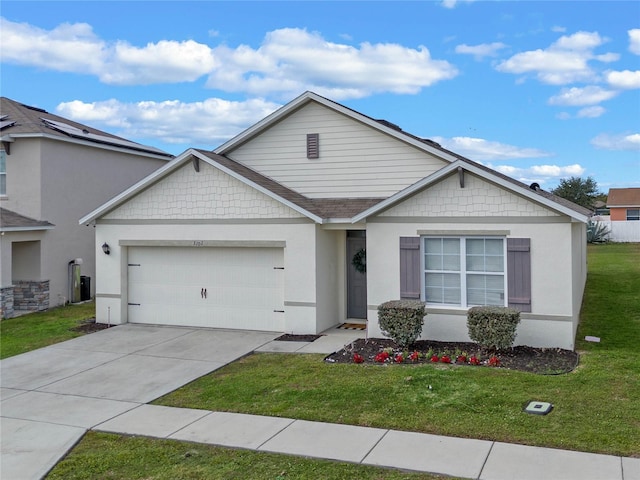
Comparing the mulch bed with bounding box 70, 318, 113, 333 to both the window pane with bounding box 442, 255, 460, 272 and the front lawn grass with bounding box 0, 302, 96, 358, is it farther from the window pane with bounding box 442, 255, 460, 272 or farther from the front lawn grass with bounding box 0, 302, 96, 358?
the window pane with bounding box 442, 255, 460, 272

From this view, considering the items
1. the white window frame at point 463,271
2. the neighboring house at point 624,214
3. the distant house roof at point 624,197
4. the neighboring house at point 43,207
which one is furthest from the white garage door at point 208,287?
the distant house roof at point 624,197

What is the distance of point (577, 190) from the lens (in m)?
56.4

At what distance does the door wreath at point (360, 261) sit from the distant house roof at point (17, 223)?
32.0ft

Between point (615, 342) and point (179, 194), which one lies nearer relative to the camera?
point (615, 342)

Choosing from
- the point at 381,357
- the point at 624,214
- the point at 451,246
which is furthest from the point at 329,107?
the point at 624,214

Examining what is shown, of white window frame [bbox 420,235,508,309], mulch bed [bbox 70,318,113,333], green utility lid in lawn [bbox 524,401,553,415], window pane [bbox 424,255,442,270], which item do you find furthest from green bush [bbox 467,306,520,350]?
mulch bed [bbox 70,318,113,333]

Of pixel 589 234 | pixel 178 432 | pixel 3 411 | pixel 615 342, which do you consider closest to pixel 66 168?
pixel 3 411

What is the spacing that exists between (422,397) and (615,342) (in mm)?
5548

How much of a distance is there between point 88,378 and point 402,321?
18.8ft

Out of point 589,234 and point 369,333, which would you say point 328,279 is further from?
point 589,234

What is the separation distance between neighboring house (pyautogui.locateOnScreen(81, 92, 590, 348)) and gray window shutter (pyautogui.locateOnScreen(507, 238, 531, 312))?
3 cm

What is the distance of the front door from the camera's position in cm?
1402

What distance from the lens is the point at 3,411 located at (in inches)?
329

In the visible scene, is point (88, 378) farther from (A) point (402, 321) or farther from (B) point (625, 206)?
(B) point (625, 206)
